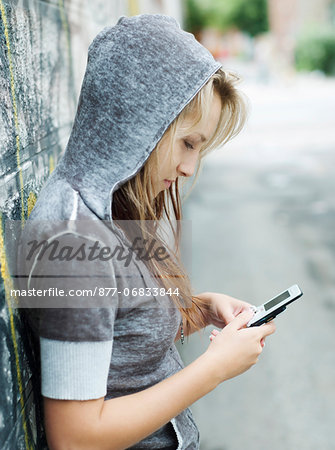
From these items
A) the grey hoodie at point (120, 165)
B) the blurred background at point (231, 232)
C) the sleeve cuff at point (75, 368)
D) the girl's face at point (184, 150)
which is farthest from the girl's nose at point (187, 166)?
the sleeve cuff at point (75, 368)

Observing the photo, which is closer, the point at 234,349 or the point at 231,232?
the point at 234,349

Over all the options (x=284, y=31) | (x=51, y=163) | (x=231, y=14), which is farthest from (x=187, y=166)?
(x=231, y=14)

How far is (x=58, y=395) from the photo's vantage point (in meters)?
1.07

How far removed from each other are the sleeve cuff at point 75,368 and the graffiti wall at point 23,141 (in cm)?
13

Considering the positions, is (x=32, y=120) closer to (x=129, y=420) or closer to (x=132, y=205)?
(x=132, y=205)

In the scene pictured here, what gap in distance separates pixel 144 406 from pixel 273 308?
0.43 m

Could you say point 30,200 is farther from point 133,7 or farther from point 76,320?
point 133,7

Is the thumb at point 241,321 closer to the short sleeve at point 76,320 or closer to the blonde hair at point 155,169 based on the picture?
the blonde hair at point 155,169

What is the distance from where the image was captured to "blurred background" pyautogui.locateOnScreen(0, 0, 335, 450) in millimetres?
1324

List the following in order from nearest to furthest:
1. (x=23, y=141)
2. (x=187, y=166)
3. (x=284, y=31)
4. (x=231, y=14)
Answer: (x=187, y=166) < (x=23, y=141) < (x=284, y=31) < (x=231, y=14)

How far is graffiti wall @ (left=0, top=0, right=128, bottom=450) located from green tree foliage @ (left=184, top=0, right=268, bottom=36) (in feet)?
150

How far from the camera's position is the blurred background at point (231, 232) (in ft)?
4.34

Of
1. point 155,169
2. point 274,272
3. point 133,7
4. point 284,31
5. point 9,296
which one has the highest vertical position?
point 284,31

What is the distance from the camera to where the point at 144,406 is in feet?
3.79
